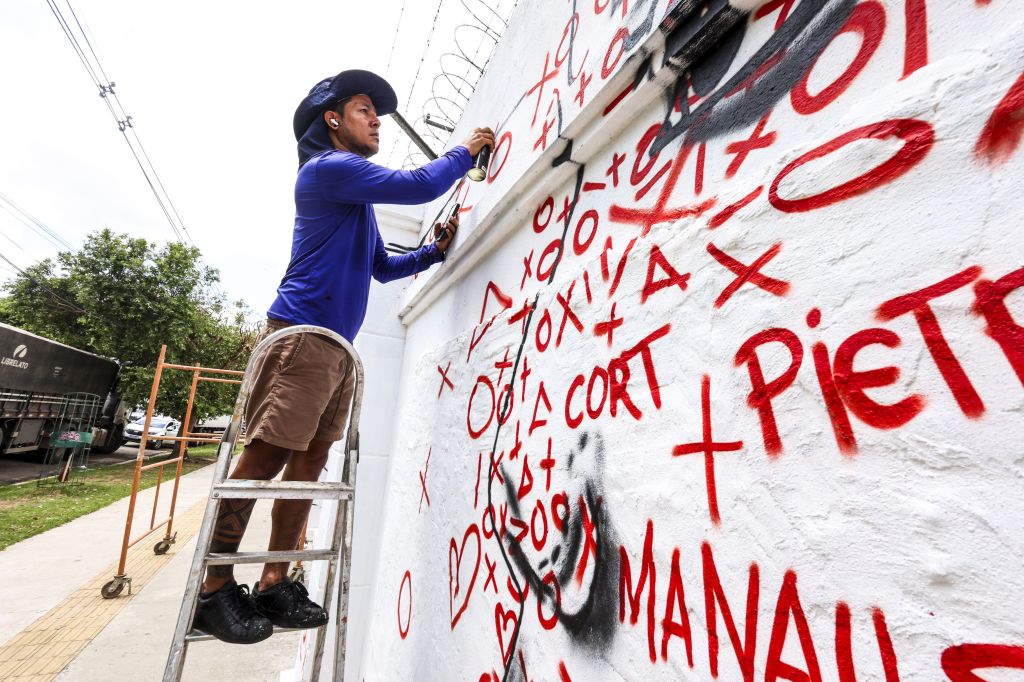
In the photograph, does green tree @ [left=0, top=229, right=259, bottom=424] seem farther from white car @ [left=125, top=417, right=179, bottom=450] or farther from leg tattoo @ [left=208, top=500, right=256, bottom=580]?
leg tattoo @ [left=208, top=500, right=256, bottom=580]

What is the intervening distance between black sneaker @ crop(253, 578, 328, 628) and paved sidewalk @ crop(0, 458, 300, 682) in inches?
112

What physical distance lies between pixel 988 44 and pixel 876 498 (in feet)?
1.77

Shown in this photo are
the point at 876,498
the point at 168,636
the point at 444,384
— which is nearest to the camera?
the point at 876,498

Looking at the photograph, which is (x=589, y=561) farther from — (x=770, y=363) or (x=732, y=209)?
(x=732, y=209)

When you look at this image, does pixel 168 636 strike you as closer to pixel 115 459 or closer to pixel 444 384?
pixel 444 384

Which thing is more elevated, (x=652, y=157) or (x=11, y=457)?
(x=652, y=157)

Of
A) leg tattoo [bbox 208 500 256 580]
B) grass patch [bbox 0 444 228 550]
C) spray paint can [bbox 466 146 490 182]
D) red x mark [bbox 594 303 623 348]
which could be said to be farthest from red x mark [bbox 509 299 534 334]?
grass patch [bbox 0 444 228 550]

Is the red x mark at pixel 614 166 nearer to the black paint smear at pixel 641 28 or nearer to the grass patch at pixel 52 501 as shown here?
the black paint smear at pixel 641 28

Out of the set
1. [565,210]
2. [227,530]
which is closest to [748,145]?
[565,210]

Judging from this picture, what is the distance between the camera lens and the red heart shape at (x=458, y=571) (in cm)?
158

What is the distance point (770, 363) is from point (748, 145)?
0.41m

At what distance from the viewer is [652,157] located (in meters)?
1.15

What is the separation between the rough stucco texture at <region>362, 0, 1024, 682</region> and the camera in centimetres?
54

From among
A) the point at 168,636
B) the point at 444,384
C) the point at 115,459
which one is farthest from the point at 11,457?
the point at 444,384
